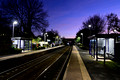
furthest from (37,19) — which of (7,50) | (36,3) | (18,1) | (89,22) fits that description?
(89,22)

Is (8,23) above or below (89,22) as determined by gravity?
below

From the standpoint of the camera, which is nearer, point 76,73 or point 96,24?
point 76,73

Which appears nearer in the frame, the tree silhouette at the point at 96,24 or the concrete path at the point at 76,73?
the concrete path at the point at 76,73

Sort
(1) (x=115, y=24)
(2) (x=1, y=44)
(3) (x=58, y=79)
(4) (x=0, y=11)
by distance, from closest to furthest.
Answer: (3) (x=58, y=79)
(2) (x=1, y=44)
(4) (x=0, y=11)
(1) (x=115, y=24)

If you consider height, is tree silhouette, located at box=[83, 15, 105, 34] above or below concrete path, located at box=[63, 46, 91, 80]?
above

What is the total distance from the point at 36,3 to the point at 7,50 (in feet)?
59.0

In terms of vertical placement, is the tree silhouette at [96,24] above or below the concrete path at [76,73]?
above

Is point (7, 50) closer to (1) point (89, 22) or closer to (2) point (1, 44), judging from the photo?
(2) point (1, 44)

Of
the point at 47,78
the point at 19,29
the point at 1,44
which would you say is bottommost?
the point at 47,78

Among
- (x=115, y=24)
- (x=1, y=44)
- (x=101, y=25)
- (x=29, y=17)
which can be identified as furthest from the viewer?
(x=101, y=25)

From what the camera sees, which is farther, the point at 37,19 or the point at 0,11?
the point at 37,19

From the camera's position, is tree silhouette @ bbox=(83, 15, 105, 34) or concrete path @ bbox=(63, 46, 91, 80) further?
tree silhouette @ bbox=(83, 15, 105, 34)

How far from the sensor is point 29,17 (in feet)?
110

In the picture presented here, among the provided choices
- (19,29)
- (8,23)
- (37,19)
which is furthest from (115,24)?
(8,23)
